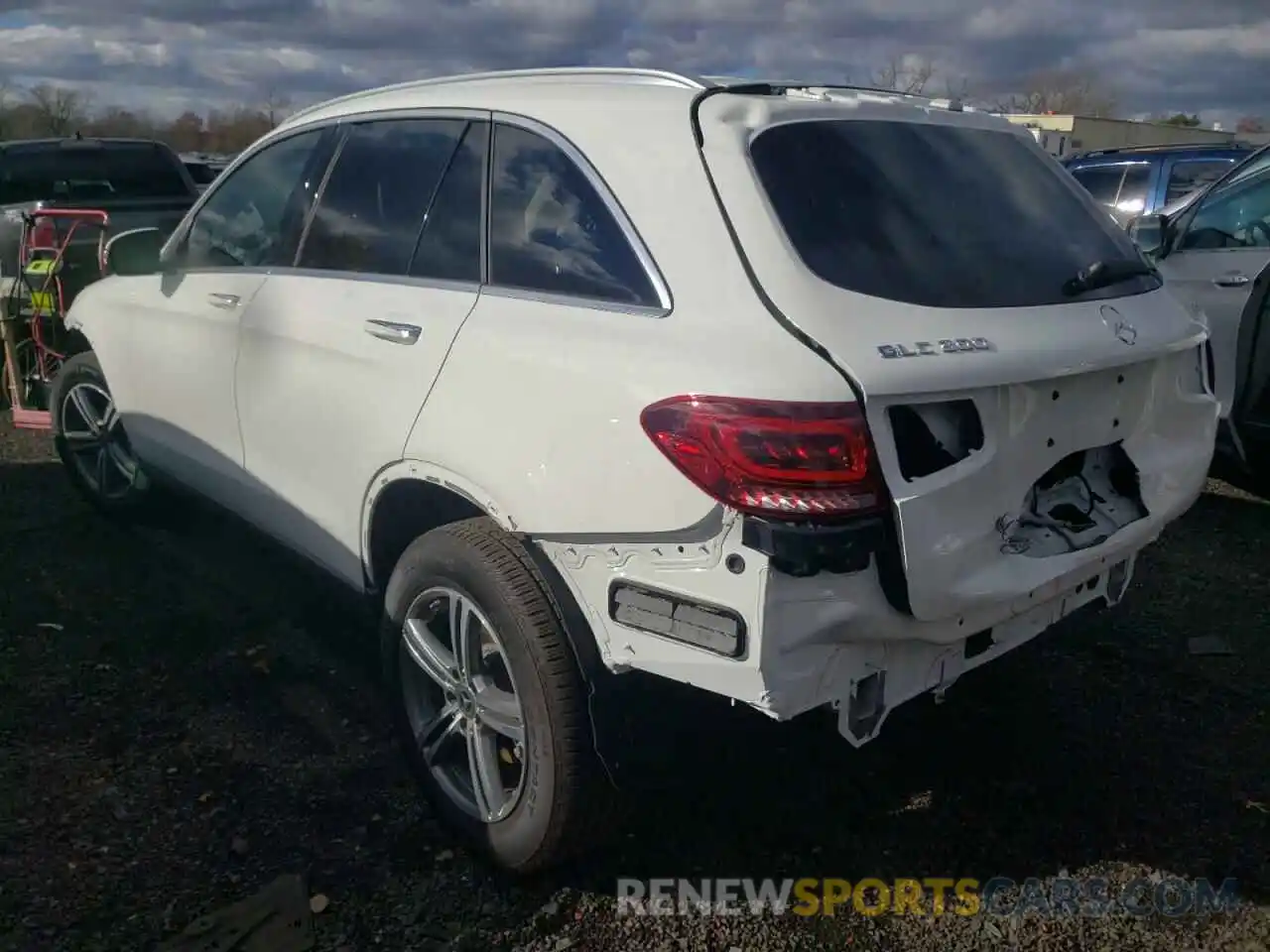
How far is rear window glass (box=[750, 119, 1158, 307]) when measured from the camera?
245 cm

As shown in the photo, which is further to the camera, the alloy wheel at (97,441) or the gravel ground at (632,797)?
the alloy wheel at (97,441)

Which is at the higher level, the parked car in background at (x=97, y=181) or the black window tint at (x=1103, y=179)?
the black window tint at (x=1103, y=179)

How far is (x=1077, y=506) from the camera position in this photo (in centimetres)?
274

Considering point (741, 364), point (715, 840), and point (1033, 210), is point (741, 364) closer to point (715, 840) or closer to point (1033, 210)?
point (1033, 210)

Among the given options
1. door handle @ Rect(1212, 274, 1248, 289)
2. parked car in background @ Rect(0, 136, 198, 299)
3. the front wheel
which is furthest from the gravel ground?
parked car in background @ Rect(0, 136, 198, 299)

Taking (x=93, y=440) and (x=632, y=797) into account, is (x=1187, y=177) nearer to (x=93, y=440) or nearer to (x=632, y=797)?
(x=93, y=440)

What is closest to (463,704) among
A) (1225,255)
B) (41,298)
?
(1225,255)

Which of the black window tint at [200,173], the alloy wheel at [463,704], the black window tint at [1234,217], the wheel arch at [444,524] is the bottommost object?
the alloy wheel at [463,704]

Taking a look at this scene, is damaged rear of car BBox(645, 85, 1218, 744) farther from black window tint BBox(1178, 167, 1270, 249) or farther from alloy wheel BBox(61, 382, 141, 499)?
alloy wheel BBox(61, 382, 141, 499)

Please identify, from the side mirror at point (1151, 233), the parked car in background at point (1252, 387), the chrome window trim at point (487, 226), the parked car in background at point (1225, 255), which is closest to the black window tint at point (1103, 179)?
the side mirror at point (1151, 233)

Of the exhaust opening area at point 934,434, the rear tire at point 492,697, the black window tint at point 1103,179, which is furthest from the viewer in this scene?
the black window tint at point 1103,179

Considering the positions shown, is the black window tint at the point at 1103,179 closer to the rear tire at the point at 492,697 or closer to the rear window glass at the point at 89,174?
the rear window glass at the point at 89,174

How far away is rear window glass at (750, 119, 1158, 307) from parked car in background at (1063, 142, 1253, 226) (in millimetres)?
7649

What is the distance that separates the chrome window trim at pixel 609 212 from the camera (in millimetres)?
2443
